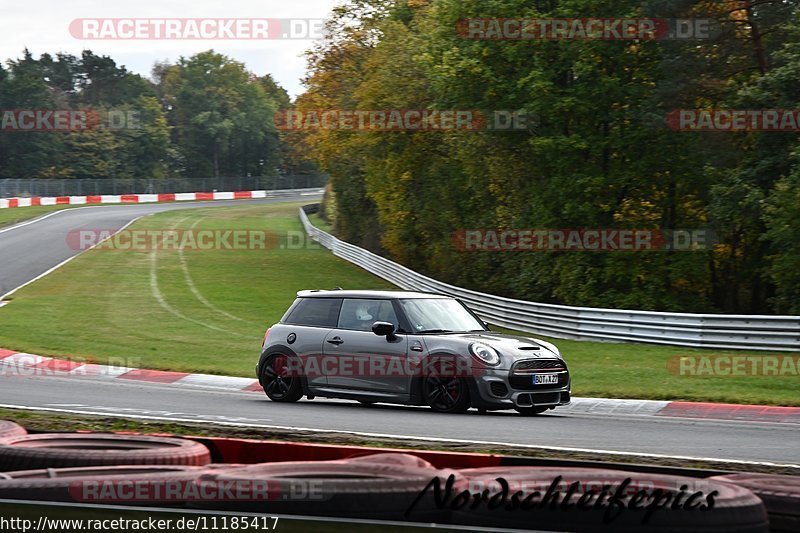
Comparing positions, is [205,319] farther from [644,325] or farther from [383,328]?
[383,328]

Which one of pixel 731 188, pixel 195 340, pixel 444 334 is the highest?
pixel 731 188

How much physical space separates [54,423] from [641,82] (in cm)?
2412

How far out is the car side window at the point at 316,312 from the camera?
1428cm

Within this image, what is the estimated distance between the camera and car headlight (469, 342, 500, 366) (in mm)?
12734

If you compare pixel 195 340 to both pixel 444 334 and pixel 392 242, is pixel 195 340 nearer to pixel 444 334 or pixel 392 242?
pixel 444 334

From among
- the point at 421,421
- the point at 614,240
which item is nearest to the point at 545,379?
the point at 421,421

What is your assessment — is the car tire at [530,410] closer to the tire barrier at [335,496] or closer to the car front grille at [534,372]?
the car front grille at [534,372]

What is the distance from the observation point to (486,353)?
41.9 ft

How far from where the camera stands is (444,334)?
43.9ft

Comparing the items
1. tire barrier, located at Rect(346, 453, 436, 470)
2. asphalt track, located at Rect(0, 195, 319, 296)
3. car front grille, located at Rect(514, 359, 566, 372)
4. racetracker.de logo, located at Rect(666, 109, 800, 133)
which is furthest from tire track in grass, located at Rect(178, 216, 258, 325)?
tire barrier, located at Rect(346, 453, 436, 470)

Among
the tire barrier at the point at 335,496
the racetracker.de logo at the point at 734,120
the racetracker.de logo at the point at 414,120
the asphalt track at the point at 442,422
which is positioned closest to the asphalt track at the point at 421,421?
the asphalt track at the point at 442,422

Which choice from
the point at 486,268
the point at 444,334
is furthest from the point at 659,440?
the point at 486,268

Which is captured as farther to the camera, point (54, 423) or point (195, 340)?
point (195, 340)

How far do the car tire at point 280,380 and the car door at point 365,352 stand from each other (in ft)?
2.43
